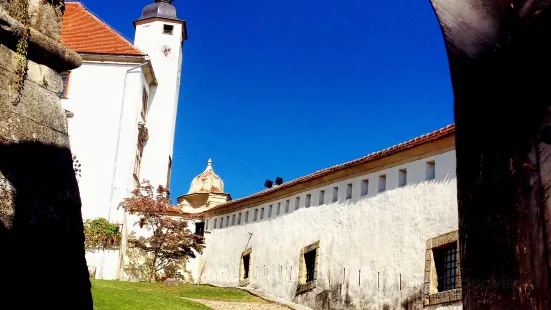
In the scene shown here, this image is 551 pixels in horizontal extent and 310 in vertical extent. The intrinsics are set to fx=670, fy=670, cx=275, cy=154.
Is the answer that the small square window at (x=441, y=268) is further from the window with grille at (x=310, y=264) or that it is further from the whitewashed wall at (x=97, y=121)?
the whitewashed wall at (x=97, y=121)

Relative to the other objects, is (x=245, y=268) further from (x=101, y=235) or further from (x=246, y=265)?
(x=101, y=235)

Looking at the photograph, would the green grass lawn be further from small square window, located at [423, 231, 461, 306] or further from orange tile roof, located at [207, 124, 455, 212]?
small square window, located at [423, 231, 461, 306]

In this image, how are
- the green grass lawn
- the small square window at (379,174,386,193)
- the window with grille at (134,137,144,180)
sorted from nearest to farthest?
1. the green grass lawn
2. the small square window at (379,174,386,193)
3. the window with grille at (134,137,144,180)

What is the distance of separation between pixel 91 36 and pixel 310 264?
1558 centimetres

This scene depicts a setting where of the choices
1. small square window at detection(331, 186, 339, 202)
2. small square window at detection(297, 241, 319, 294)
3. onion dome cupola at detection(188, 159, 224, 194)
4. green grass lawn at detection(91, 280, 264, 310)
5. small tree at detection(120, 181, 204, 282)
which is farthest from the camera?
onion dome cupola at detection(188, 159, 224, 194)

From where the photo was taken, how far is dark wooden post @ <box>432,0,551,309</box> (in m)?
1.71

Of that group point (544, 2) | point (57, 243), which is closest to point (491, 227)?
point (544, 2)

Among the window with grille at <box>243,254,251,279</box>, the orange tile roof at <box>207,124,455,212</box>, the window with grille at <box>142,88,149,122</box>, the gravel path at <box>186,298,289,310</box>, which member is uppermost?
the window with grille at <box>142,88,149,122</box>

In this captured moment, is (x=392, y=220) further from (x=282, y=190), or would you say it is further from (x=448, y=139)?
(x=282, y=190)

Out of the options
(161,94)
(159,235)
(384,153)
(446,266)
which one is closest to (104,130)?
(159,235)

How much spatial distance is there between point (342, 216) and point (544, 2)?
63.3 ft

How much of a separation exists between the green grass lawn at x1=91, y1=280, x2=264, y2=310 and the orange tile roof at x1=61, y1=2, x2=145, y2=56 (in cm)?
1111

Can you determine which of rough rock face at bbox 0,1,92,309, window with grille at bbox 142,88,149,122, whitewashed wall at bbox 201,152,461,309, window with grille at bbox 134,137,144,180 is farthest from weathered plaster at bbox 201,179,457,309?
rough rock face at bbox 0,1,92,309

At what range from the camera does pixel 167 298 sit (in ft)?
59.1
